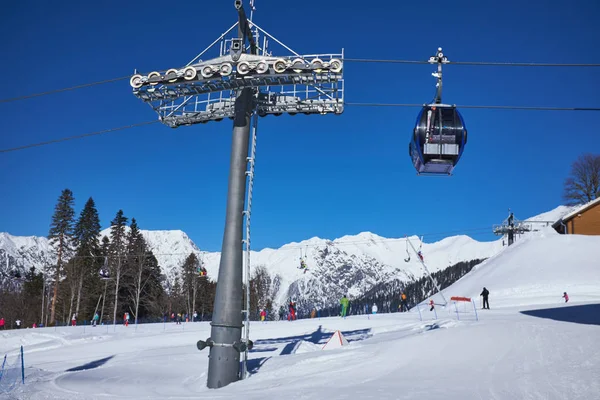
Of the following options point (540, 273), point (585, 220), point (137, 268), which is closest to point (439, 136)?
point (540, 273)

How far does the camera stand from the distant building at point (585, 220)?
6022cm

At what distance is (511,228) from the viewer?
251 ft

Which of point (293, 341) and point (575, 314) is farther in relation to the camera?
point (575, 314)

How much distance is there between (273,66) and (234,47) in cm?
147

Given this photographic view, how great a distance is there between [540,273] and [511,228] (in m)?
26.8

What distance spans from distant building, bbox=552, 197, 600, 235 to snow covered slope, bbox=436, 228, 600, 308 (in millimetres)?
2435

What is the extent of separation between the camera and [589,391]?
975 cm

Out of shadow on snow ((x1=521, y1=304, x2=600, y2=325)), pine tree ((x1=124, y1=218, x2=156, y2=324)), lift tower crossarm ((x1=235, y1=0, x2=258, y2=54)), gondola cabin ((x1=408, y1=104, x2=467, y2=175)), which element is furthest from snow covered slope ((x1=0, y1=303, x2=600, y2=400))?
pine tree ((x1=124, y1=218, x2=156, y2=324))

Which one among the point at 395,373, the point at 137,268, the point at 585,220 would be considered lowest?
the point at 395,373

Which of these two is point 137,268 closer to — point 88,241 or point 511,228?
point 88,241

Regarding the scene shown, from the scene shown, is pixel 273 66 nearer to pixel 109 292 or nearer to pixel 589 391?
pixel 589 391

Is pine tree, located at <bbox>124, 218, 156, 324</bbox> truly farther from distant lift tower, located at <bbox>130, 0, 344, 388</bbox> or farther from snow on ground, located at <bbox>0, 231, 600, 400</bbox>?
distant lift tower, located at <bbox>130, 0, 344, 388</bbox>

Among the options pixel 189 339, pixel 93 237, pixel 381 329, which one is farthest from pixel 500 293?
pixel 93 237

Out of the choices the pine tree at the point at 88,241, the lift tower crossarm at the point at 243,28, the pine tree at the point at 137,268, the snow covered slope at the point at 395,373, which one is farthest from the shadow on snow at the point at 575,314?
the pine tree at the point at 88,241
